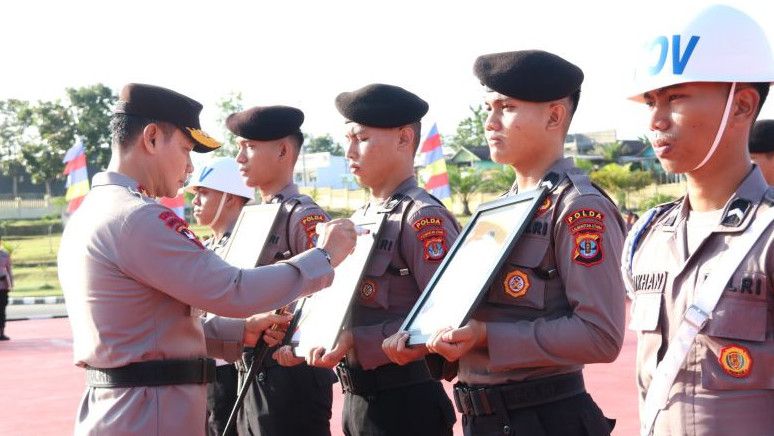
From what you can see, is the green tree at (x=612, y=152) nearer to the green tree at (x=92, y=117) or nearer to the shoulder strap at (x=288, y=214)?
the green tree at (x=92, y=117)

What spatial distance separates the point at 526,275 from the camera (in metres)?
3.03

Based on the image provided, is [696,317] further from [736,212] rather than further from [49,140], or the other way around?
[49,140]

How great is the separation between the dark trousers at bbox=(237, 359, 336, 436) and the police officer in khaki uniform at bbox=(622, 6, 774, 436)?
2.32 meters

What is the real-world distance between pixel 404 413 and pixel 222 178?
2479 millimetres

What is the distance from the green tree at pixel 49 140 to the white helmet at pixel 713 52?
5209 centimetres

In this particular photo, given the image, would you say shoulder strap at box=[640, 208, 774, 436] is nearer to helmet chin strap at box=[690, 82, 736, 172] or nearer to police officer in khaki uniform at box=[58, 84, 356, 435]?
helmet chin strap at box=[690, 82, 736, 172]

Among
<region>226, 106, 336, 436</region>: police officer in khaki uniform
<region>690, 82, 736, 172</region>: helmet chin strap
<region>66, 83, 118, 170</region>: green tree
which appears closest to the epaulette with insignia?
<region>690, 82, 736, 172</region>: helmet chin strap

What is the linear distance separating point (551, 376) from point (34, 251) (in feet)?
118

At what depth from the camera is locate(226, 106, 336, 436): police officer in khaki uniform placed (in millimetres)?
4633

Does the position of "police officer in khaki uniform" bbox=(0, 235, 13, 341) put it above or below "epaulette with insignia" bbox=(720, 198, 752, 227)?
below

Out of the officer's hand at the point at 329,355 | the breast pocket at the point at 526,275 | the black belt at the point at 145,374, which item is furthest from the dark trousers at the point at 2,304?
the breast pocket at the point at 526,275

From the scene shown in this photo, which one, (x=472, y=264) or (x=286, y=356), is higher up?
(x=472, y=264)

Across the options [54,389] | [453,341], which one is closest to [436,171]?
[54,389]

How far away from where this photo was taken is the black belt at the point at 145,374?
3.20 meters
